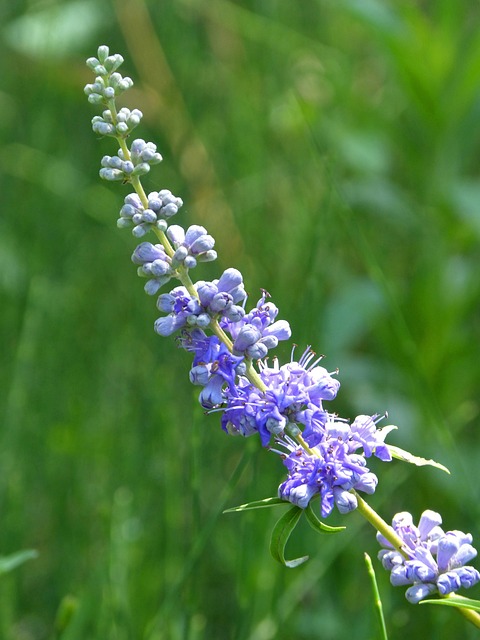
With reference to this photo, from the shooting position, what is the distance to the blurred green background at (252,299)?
2477 mm

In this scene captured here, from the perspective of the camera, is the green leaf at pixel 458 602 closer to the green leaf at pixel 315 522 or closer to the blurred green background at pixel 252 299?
the green leaf at pixel 315 522

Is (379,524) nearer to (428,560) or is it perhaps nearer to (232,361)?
(428,560)

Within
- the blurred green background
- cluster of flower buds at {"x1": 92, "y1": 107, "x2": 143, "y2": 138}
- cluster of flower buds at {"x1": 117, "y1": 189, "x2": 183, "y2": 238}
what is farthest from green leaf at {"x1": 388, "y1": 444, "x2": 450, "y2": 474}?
the blurred green background

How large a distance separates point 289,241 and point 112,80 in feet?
9.18

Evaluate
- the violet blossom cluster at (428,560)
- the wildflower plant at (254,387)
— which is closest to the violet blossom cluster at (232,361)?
the wildflower plant at (254,387)

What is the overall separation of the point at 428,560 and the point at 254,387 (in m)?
0.30

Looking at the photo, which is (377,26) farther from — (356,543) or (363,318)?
(356,543)

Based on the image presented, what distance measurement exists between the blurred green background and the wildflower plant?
2.11 feet

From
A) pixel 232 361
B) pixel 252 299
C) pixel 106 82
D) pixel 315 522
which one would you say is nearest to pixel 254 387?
pixel 232 361

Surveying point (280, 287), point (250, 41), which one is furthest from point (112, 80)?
point (250, 41)

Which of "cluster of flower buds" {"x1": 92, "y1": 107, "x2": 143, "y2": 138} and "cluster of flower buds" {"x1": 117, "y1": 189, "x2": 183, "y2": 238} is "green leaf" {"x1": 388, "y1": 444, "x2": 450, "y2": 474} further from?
"cluster of flower buds" {"x1": 92, "y1": 107, "x2": 143, "y2": 138}

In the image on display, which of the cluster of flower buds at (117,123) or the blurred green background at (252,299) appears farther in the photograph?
the blurred green background at (252,299)

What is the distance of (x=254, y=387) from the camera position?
1.17m

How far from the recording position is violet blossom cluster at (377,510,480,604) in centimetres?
117
